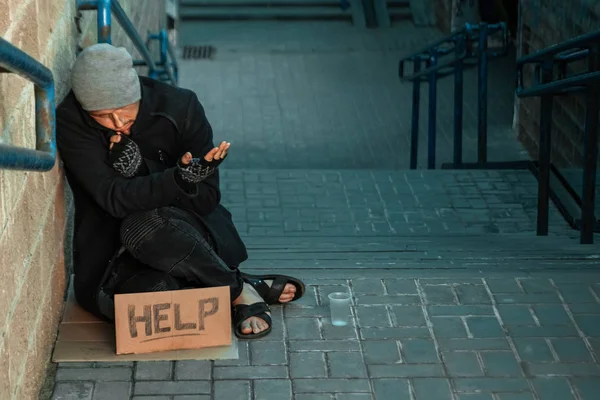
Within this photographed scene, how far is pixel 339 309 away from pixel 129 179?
2.96ft

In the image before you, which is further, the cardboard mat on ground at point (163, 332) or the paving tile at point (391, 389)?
the cardboard mat on ground at point (163, 332)

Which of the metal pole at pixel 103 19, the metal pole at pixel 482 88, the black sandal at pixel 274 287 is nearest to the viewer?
the black sandal at pixel 274 287

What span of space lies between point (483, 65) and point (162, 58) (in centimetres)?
254

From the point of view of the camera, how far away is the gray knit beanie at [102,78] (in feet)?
11.7

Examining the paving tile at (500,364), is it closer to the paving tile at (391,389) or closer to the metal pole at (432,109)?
the paving tile at (391,389)

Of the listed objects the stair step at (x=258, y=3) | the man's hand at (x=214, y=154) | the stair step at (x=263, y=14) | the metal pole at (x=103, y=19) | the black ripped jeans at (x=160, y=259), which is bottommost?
the stair step at (x=263, y=14)

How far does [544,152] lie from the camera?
228 inches

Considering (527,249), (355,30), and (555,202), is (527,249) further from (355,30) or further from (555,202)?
(355,30)

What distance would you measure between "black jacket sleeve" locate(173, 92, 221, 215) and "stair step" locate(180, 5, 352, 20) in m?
11.0

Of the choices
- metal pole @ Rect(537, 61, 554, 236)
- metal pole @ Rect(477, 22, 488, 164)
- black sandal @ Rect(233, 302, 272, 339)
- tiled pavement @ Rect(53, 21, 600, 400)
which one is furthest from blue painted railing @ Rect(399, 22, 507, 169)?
black sandal @ Rect(233, 302, 272, 339)

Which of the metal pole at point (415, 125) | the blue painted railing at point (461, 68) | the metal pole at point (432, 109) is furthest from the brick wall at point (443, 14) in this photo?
the metal pole at point (432, 109)

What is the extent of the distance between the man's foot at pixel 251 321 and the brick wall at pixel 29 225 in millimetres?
654

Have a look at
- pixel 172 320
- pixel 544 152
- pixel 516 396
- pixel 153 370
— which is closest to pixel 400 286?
pixel 516 396

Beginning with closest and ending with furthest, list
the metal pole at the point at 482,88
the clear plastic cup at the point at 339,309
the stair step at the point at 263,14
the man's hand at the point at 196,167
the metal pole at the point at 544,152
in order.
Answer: the man's hand at the point at 196,167
the clear plastic cup at the point at 339,309
the metal pole at the point at 544,152
the metal pole at the point at 482,88
the stair step at the point at 263,14
